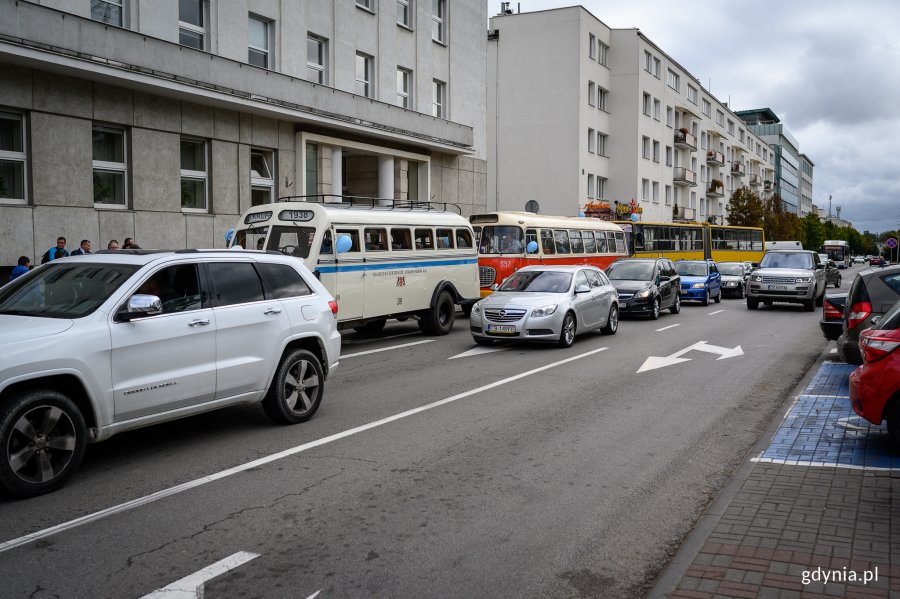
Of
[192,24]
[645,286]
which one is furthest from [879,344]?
[192,24]

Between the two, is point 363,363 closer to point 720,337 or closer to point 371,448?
point 371,448

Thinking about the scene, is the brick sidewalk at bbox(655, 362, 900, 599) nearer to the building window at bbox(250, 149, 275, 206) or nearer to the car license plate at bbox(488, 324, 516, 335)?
the car license plate at bbox(488, 324, 516, 335)

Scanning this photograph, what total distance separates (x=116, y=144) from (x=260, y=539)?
1603 cm

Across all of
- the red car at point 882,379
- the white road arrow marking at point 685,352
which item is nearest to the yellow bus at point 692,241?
the white road arrow marking at point 685,352

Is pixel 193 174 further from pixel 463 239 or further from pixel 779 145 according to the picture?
pixel 779 145

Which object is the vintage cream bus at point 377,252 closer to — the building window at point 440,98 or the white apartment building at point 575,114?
the building window at point 440,98

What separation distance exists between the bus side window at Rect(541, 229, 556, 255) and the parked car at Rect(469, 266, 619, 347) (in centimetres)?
618

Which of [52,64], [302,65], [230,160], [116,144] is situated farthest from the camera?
[302,65]

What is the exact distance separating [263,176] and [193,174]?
2578 mm

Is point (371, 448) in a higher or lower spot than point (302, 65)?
lower

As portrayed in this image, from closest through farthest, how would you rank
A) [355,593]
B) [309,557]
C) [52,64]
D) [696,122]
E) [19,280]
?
[355,593]
[309,557]
[19,280]
[52,64]
[696,122]

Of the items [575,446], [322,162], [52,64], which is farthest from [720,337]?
[52,64]

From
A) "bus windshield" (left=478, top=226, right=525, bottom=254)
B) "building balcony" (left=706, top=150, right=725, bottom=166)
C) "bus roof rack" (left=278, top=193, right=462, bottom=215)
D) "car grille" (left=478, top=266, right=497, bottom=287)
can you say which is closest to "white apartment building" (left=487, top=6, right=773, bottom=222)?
"building balcony" (left=706, top=150, right=725, bottom=166)

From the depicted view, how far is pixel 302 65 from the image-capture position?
23.4 metres
